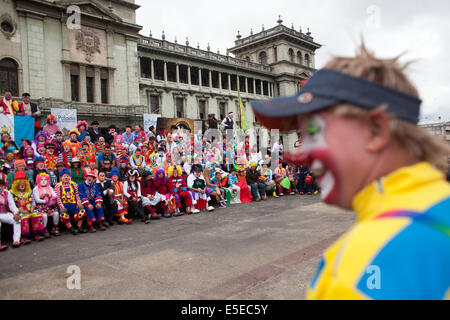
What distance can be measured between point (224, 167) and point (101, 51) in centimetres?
2146

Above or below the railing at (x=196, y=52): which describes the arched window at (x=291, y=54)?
above

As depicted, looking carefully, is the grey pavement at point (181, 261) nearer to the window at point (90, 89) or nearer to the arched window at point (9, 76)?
the arched window at point (9, 76)

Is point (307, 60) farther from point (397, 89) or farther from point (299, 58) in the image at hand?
point (397, 89)

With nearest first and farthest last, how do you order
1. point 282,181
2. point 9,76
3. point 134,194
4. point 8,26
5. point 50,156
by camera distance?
1. point 50,156
2. point 134,194
3. point 282,181
4. point 9,76
5. point 8,26

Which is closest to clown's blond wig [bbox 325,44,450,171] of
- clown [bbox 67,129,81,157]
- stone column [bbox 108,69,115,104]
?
clown [bbox 67,129,81,157]

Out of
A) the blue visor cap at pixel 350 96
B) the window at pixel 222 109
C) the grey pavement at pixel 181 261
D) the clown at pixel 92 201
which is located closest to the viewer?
the blue visor cap at pixel 350 96

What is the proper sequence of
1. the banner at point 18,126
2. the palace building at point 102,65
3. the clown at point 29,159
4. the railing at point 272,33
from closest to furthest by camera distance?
the clown at point 29,159 < the banner at point 18,126 < the palace building at point 102,65 < the railing at point 272,33

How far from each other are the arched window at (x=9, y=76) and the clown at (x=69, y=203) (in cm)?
2092

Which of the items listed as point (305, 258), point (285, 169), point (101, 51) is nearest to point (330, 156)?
point (305, 258)

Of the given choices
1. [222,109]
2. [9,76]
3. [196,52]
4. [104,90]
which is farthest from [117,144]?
[222,109]

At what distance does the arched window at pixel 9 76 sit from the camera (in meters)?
23.9

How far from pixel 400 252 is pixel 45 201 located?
26.7 ft

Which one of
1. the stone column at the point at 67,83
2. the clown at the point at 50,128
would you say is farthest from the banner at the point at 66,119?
the stone column at the point at 67,83

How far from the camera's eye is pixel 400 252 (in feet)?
2.35
